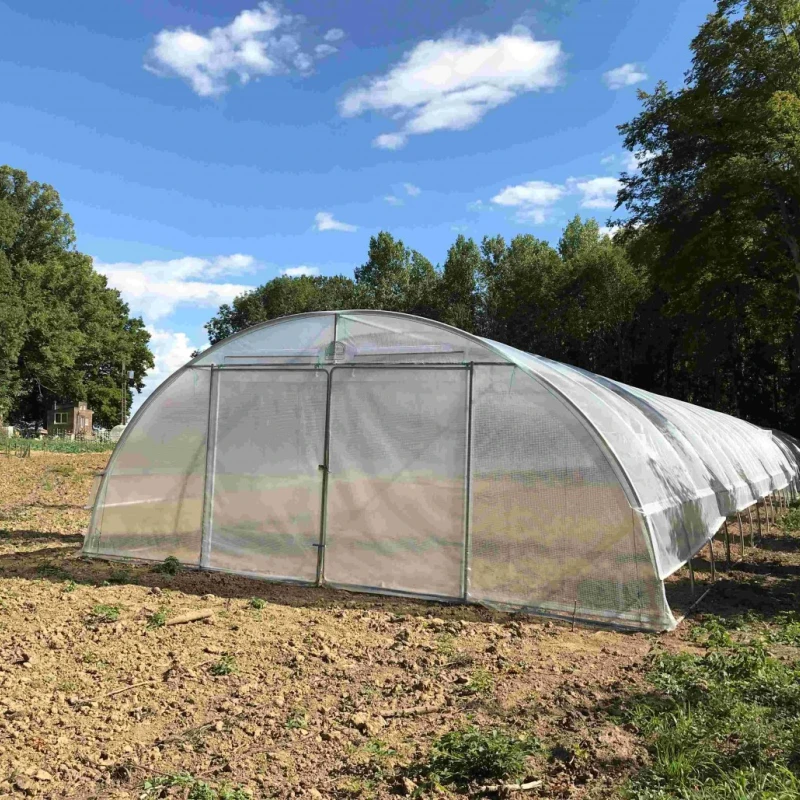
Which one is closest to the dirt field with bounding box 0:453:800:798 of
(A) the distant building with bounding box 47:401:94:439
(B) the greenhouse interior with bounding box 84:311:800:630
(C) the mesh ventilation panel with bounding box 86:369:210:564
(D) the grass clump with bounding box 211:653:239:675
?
(D) the grass clump with bounding box 211:653:239:675

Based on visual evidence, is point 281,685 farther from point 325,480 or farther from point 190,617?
point 325,480

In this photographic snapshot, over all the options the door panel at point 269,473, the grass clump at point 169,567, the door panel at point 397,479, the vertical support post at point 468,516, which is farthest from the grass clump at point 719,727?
the grass clump at point 169,567

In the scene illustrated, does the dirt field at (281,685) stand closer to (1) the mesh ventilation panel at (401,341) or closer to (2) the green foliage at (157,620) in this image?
(2) the green foliage at (157,620)

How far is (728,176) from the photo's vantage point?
58.7 ft

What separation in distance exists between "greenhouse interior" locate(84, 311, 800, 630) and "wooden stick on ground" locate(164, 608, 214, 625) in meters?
1.50

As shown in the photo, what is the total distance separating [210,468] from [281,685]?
3.87 meters

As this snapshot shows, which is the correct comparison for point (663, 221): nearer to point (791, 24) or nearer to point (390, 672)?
point (791, 24)

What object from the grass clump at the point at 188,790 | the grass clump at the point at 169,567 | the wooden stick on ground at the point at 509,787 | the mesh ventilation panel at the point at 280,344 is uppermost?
the mesh ventilation panel at the point at 280,344

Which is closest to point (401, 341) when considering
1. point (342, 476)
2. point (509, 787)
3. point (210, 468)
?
point (342, 476)

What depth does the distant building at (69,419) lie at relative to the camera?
159 ft

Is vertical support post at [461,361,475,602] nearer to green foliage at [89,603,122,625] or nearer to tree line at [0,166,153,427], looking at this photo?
green foliage at [89,603,122,625]

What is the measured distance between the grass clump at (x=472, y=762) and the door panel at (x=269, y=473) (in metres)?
4.11

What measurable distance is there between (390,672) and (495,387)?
301 cm

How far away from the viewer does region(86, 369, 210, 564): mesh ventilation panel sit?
8.26 m
